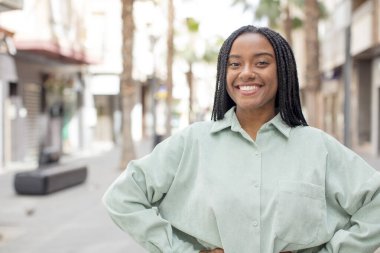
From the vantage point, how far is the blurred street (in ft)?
22.6

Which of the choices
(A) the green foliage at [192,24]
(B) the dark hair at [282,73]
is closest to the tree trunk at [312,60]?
(B) the dark hair at [282,73]

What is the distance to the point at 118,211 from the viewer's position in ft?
6.39

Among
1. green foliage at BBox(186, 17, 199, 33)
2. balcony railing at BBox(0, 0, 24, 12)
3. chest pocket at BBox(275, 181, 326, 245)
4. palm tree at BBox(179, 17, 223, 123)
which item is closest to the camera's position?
chest pocket at BBox(275, 181, 326, 245)

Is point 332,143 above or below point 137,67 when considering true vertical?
below

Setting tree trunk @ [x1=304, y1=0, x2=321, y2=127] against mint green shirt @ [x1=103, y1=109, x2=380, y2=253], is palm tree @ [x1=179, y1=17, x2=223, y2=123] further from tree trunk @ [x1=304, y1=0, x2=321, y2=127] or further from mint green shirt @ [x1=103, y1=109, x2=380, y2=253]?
mint green shirt @ [x1=103, y1=109, x2=380, y2=253]

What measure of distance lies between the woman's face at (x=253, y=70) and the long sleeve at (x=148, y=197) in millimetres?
262

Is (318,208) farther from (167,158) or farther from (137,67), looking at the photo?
(137,67)

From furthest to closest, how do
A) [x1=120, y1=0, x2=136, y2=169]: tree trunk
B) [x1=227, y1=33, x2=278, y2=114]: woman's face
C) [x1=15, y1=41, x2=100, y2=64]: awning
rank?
[x1=15, y1=41, x2=100, y2=64]: awning → [x1=120, y1=0, x2=136, y2=169]: tree trunk → [x1=227, y1=33, x2=278, y2=114]: woman's face

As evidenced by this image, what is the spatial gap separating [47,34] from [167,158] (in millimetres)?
18487

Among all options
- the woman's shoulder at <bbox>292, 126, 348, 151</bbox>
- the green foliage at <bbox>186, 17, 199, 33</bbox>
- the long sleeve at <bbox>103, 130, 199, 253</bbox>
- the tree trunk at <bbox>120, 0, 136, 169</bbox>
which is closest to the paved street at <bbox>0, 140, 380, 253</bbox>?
the tree trunk at <bbox>120, 0, 136, 169</bbox>

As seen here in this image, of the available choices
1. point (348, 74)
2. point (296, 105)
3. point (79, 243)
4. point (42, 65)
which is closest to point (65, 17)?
point (42, 65)

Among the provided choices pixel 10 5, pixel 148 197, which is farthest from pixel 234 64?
pixel 10 5

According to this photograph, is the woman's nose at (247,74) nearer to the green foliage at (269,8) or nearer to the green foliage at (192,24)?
the green foliage at (269,8)

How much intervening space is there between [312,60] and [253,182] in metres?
12.9
